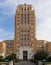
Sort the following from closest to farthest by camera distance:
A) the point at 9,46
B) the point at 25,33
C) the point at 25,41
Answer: the point at 25,41, the point at 25,33, the point at 9,46

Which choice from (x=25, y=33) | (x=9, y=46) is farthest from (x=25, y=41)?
(x=9, y=46)

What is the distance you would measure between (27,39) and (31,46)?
3.42m

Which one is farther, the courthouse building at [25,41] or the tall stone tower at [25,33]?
the tall stone tower at [25,33]

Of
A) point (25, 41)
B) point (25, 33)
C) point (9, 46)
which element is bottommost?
point (9, 46)

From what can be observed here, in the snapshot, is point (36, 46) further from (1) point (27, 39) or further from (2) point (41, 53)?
(2) point (41, 53)

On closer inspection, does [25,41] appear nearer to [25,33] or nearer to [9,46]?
[25,33]

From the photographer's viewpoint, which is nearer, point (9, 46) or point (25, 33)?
point (25, 33)

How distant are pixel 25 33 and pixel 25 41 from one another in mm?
3426

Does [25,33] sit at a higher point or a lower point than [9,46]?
higher

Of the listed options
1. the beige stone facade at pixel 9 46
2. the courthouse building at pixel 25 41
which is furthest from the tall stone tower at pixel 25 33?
the beige stone facade at pixel 9 46

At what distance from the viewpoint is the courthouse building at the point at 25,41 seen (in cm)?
10300

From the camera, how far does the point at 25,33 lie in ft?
341

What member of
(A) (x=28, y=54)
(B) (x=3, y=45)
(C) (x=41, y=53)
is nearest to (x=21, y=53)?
(A) (x=28, y=54)

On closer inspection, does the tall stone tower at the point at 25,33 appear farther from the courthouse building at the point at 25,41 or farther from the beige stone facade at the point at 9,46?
the beige stone facade at the point at 9,46
